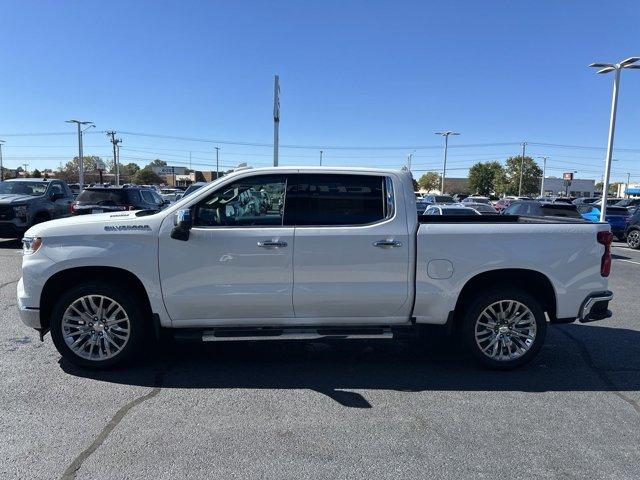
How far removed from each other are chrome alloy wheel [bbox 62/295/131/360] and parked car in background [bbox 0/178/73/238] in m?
9.88

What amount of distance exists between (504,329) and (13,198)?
1304cm

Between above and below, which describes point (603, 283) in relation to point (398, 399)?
above

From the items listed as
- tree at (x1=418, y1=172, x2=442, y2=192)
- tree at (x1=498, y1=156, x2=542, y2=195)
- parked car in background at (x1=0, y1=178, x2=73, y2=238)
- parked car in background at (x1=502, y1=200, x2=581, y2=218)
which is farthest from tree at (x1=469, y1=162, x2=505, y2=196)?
parked car in background at (x1=0, y1=178, x2=73, y2=238)

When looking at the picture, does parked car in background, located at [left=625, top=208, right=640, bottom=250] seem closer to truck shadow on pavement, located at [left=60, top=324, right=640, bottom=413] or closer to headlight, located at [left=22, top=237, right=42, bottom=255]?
truck shadow on pavement, located at [left=60, top=324, right=640, bottom=413]

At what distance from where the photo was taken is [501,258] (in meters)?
4.68

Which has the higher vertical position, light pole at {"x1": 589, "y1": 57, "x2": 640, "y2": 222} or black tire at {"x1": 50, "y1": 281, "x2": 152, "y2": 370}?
light pole at {"x1": 589, "y1": 57, "x2": 640, "y2": 222}

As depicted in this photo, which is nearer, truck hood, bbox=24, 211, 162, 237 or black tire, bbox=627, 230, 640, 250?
truck hood, bbox=24, 211, 162, 237

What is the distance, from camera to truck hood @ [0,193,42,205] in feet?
41.8

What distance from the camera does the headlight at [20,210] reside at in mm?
12789

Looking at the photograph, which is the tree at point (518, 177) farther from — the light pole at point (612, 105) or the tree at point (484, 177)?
the light pole at point (612, 105)

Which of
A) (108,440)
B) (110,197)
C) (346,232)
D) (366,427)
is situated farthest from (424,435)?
(110,197)

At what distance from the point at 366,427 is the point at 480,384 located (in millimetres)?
1408

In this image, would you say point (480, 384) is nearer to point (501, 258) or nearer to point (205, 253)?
point (501, 258)

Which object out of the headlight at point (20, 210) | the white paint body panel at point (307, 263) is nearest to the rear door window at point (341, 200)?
the white paint body panel at point (307, 263)
